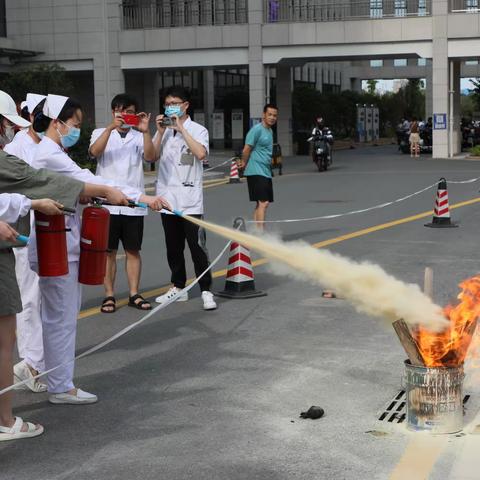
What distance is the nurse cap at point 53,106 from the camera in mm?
5930

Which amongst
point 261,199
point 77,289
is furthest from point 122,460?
point 261,199

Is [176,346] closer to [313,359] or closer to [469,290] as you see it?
[313,359]

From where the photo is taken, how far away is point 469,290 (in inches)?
225

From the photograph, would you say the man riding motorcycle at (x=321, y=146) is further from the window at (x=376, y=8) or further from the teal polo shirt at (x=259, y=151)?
the teal polo shirt at (x=259, y=151)

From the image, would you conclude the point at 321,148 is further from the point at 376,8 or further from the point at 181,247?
the point at 181,247

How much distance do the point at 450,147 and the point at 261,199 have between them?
30433 millimetres

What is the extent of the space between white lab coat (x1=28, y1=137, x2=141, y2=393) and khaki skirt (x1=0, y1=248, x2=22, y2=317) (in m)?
0.68

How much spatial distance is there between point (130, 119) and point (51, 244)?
3.14 meters

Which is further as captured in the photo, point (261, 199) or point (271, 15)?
point (271, 15)

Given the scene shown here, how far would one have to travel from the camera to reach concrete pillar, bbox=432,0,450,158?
130 ft

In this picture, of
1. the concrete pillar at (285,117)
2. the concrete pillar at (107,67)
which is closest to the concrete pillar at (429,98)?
the concrete pillar at (285,117)

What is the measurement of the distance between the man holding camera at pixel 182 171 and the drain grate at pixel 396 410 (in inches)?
124

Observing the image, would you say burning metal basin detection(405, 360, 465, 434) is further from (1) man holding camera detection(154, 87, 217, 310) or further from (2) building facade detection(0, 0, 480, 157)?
(2) building facade detection(0, 0, 480, 157)

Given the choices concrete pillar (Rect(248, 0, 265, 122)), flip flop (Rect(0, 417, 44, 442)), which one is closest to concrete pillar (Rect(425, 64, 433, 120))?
concrete pillar (Rect(248, 0, 265, 122))
